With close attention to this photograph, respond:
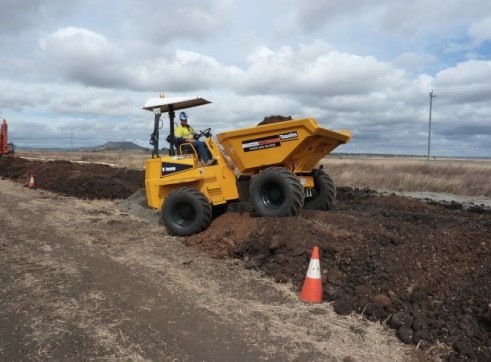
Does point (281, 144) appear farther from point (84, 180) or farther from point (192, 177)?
point (84, 180)

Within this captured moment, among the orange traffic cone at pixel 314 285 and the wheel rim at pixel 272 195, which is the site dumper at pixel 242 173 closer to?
the wheel rim at pixel 272 195

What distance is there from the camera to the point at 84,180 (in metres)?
15.7

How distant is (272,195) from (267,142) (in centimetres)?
91

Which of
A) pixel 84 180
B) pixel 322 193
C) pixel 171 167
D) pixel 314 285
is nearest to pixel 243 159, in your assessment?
pixel 171 167

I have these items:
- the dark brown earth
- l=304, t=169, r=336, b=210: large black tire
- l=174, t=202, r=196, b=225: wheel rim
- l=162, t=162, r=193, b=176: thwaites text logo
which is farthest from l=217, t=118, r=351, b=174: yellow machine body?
l=174, t=202, r=196, b=225: wheel rim

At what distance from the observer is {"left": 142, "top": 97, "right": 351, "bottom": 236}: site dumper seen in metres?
7.57

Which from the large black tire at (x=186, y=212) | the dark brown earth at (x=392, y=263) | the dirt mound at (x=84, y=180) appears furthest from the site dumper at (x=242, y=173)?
the dirt mound at (x=84, y=180)

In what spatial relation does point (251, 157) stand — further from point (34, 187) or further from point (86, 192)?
point (34, 187)

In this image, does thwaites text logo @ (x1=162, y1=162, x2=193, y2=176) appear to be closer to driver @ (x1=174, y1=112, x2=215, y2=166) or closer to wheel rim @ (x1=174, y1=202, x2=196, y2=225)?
driver @ (x1=174, y1=112, x2=215, y2=166)

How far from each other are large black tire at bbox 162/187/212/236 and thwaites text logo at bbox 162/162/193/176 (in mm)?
459

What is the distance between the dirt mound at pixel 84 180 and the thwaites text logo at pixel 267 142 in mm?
7428

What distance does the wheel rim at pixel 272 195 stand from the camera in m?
7.73

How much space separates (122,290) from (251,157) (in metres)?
3.48

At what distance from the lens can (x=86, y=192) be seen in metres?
14.7
